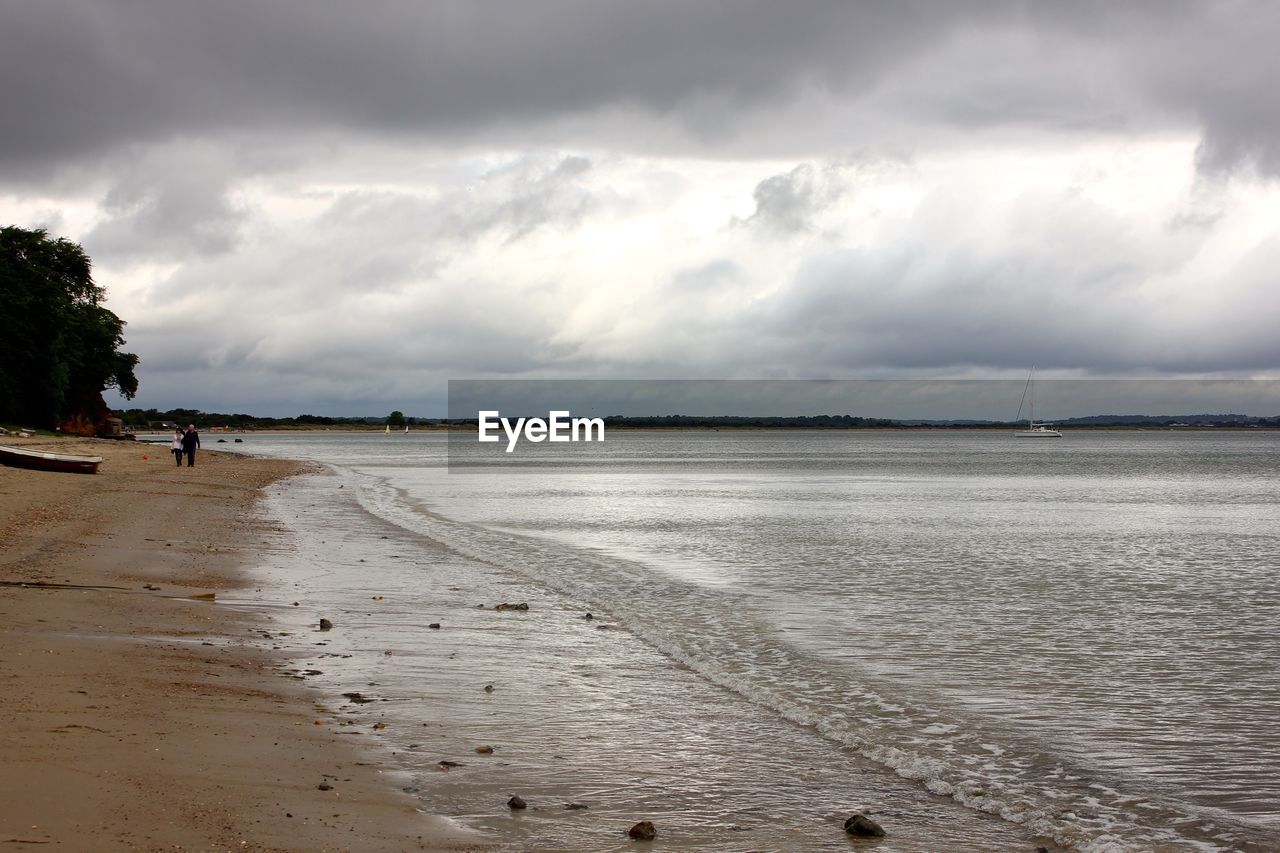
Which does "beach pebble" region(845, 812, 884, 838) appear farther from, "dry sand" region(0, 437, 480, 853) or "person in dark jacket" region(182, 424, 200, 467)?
"person in dark jacket" region(182, 424, 200, 467)

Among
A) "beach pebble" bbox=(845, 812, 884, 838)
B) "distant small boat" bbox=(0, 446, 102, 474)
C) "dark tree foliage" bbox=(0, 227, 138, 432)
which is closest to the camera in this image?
"beach pebble" bbox=(845, 812, 884, 838)

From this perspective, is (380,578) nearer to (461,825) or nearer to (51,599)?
(51,599)

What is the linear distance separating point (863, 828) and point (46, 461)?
121ft

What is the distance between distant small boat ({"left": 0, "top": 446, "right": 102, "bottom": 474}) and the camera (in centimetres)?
3525

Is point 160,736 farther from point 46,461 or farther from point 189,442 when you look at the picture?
point 189,442

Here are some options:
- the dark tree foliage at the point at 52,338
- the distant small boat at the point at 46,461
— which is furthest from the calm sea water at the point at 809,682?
the dark tree foliage at the point at 52,338

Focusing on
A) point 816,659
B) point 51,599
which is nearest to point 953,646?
point 816,659

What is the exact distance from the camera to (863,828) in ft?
22.0

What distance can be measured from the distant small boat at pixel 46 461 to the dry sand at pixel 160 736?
74.6 ft

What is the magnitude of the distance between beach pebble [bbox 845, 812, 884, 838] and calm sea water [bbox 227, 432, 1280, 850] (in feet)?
0.59

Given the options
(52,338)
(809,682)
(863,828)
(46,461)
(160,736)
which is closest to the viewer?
(863,828)

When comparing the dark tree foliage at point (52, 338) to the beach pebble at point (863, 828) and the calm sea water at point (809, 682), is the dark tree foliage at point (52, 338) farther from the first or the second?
the beach pebble at point (863, 828)

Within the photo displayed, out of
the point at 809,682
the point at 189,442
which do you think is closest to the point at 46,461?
the point at 189,442

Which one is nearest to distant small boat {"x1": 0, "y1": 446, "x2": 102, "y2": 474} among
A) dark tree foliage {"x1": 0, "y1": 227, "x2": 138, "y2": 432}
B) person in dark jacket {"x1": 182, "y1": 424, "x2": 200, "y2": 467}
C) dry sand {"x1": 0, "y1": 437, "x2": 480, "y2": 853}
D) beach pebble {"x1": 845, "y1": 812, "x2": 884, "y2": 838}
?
person in dark jacket {"x1": 182, "y1": 424, "x2": 200, "y2": 467}
